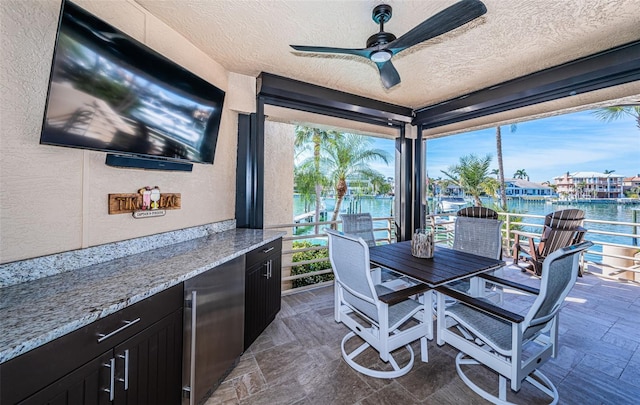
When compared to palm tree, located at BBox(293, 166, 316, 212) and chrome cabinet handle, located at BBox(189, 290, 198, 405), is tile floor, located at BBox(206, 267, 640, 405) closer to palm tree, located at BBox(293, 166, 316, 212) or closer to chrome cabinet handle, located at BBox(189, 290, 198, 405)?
chrome cabinet handle, located at BBox(189, 290, 198, 405)

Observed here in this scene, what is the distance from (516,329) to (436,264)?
0.78 meters

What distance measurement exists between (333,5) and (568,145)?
977cm

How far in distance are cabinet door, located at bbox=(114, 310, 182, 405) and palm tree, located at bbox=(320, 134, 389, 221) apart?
5.80m

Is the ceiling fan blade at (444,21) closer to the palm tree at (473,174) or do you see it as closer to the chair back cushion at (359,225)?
the chair back cushion at (359,225)

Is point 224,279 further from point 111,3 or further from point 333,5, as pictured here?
point 333,5

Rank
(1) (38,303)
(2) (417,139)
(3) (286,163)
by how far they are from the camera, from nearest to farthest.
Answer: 1. (1) (38,303)
2. (2) (417,139)
3. (3) (286,163)

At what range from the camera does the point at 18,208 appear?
3.83ft

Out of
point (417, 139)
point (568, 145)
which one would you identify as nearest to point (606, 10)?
point (417, 139)

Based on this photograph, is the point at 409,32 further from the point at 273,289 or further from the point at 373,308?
the point at 273,289

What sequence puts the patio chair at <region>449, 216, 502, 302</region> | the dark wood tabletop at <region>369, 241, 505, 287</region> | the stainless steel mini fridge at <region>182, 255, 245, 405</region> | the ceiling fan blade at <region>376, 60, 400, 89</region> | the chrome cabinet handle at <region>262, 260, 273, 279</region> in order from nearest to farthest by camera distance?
the stainless steel mini fridge at <region>182, 255, 245, 405</region>
the dark wood tabletop at <region>369, 241, 505, 287</region>
the ceiling fan blade at <region>376, 60, 400, 89</region>
the chrome cabinet handle at <region>262, 260, 273, 279</region>
the patio chair at <region>449, 216, 502, 302</region>

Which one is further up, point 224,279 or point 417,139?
point 417,139

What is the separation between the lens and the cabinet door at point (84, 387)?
0.78 m

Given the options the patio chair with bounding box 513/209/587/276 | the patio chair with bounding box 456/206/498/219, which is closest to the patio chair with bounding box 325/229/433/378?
the patio chair with bounding box 456/206/498/219

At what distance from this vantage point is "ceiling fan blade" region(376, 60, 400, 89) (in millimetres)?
1927
